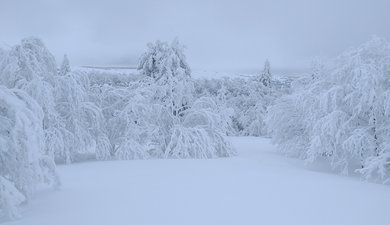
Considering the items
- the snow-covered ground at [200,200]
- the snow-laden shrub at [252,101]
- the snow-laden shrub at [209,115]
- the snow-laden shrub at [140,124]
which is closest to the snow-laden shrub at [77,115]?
the snow-laden shrub at [140,124]

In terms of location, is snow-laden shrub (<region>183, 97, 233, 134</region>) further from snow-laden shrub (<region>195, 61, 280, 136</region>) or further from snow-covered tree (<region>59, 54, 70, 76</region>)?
snow-laden shrub (<region>195, 61, 280, 136</region>)

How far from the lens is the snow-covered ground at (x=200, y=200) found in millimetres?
6152

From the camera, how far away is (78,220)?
19.2 feet

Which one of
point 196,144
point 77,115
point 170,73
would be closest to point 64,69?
point 77,115

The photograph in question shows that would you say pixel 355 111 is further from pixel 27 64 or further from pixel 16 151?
pixel 16 151

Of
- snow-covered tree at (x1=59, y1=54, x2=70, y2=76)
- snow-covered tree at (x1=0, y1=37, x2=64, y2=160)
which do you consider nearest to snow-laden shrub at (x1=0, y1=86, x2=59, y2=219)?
snow-covered tree at (x1=0, y1=37, x2=64, y2=160)

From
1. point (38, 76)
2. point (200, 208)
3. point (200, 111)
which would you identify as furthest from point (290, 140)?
point (200, 208)

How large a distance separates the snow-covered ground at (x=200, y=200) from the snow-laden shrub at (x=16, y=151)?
380mm

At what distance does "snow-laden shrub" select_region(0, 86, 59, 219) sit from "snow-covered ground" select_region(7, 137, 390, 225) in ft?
1.25

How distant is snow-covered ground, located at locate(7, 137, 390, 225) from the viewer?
6152mm

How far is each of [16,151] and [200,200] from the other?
3295 mm

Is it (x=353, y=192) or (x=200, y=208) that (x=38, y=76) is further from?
(x=353, y=192)

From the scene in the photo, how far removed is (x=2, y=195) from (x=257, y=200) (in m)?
4.40

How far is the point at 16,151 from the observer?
6109 mm
